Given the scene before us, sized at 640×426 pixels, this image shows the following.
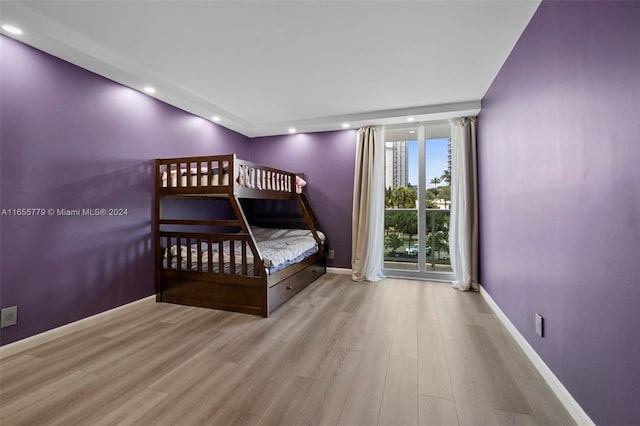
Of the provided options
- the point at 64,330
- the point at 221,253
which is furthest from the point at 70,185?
the point at 221,253

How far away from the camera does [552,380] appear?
5.14 ft

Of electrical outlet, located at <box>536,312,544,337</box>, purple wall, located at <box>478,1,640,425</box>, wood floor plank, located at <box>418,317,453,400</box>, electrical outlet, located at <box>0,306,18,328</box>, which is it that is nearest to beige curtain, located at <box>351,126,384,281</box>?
wood floor plank, located at <box>418,317,453,400</box>

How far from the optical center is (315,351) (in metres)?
1.99

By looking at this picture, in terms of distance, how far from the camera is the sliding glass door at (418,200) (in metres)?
3.94

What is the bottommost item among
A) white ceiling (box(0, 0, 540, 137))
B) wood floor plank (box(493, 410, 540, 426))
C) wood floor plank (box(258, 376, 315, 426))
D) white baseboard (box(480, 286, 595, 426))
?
wood floor plank (box(258, 376, 315, 426))

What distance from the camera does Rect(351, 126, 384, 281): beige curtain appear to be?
392 centimetres

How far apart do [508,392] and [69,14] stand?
3.59 m

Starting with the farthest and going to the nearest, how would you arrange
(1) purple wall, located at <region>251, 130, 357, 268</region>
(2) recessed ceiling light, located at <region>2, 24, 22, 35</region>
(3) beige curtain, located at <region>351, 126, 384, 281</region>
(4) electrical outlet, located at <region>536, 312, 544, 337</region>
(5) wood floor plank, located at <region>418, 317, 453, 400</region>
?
(1) purple wall, located at <region>251, 130, 357, 268</region>, (3) beige curtain, located at <region>351, 126, 384, 281</region>, (2) recessed ceiling light, located at <region>2, 24, 22, 35</region>, (4) electrical outlet, located at <region>536, 312, 544, 337</region>, (5) wood floor plank, located at <region>418, 317, 453, 400</region>

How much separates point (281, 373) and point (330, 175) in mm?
3049

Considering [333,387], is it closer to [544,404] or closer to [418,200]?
[544,404]

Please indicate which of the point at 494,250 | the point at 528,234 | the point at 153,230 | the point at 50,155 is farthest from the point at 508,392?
the point at 50,155

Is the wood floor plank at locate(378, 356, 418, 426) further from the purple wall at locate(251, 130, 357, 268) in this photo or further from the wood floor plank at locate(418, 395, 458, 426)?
the purple wall at locate(251, 130, 357, 268)

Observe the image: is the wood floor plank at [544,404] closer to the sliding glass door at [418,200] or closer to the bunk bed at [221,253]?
the bunk bed at [221,253]

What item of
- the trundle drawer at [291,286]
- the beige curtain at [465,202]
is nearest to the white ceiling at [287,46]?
the beige curtain at [465,202]
